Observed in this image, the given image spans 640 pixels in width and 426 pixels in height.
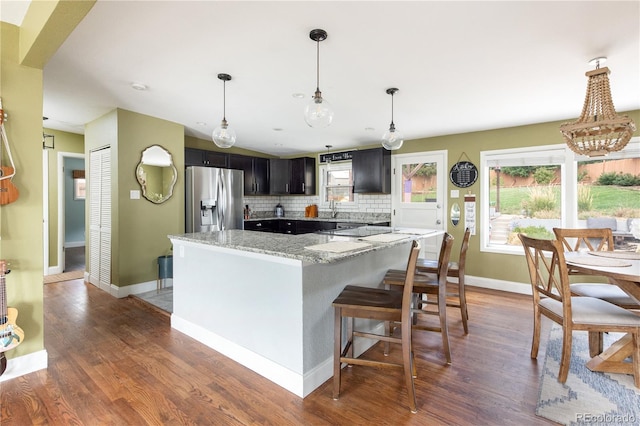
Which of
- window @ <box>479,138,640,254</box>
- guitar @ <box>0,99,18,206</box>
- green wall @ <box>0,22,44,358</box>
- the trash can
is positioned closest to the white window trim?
window @ <box>479,138,640,254</box>

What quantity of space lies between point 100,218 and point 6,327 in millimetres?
2552

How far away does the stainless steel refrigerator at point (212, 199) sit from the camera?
4527mm

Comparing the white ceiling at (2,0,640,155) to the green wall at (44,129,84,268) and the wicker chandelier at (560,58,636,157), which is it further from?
the green wall at (44,129,84,268)

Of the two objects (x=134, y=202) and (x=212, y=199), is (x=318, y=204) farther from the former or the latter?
(x=134, y=202)

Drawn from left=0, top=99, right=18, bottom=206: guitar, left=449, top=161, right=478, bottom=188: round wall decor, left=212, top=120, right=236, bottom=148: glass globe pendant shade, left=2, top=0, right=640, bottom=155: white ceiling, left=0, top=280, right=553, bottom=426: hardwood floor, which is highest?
left=2, top=0, right=640, bottom=155: white ceiling

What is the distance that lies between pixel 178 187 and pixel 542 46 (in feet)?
13.9

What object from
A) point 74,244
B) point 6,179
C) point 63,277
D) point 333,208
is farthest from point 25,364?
point 74,244

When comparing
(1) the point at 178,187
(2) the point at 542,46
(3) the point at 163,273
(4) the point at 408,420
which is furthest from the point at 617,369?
(1) the point at 178,187

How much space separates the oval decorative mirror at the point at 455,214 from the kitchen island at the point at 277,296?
93.4 inches

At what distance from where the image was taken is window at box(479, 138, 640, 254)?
3.67 meters

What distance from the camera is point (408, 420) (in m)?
1.70

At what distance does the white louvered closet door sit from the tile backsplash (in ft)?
8.45

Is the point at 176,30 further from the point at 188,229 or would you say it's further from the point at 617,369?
the point at 617,369

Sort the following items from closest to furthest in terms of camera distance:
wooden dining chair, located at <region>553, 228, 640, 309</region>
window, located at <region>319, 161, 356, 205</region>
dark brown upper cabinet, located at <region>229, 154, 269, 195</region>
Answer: wooden dining chair, located at <region>553, 228, 640, 309</region> < dark brown upper cabinet, located at <region>229, 154, 269, 195</region> < window, located at <region>319, 161, 356, 205</region>
